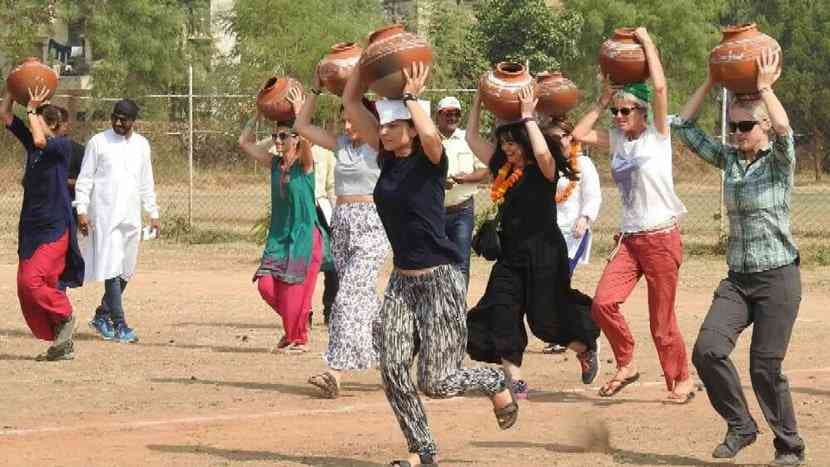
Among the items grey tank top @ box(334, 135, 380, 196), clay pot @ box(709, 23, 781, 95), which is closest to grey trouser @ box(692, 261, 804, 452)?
clay pot @ box(709, 23, 781, 95)

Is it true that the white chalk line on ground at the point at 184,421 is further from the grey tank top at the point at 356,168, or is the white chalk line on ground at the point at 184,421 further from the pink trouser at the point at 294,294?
the pink trouser at the point at 294,294

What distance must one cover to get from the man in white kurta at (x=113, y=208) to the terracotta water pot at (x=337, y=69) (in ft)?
13.4

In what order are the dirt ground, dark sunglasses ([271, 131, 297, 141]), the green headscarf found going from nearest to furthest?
the dirt ground < the green headscarf < dark sunglasses ([271, 131, 297, 141])

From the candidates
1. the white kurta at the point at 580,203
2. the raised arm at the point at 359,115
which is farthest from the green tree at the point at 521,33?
the raised arm at the point at 359,115

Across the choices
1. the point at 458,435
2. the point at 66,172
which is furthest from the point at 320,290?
the point at 458,435

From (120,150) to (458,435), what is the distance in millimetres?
5431

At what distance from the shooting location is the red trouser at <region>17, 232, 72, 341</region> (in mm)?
12398

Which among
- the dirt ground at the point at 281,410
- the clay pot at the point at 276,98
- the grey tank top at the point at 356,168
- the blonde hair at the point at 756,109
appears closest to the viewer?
the blonde hair at the point at 756,109

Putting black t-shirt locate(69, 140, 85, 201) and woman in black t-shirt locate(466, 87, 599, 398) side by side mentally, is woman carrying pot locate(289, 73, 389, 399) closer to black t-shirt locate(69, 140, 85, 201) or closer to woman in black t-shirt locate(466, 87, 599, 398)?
woman in black t-shirt locate(466, 87, 599, 398)

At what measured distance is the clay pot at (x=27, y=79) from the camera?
40.1 feet

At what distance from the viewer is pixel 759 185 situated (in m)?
8.42

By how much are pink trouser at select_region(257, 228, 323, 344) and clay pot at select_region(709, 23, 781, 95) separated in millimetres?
4772

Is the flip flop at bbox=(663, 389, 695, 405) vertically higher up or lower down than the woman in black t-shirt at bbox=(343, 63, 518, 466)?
lower down

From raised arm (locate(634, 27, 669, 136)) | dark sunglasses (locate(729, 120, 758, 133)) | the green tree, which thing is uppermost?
dark sunglasses (locate(729, 120, 758, 133))
